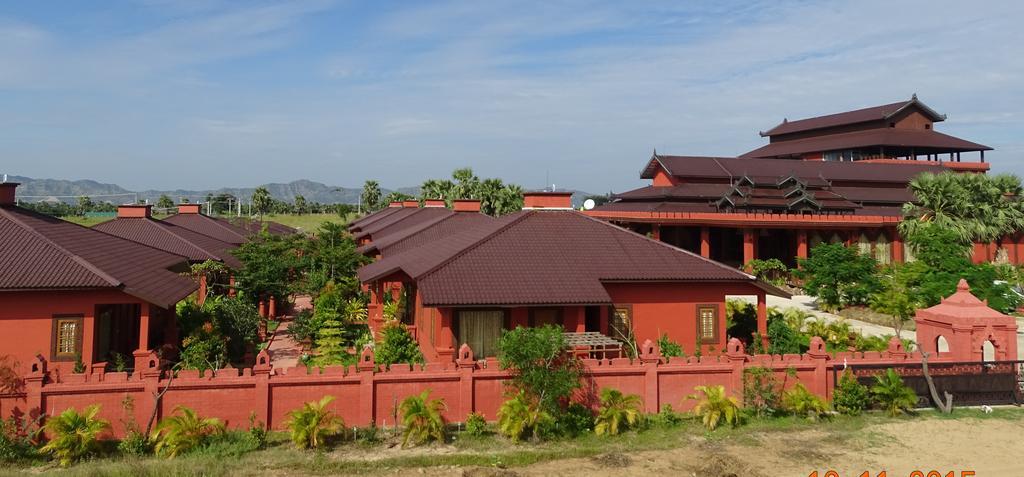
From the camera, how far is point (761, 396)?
14.9 meters

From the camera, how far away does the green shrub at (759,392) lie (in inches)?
587

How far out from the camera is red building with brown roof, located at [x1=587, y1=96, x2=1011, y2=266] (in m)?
40.6

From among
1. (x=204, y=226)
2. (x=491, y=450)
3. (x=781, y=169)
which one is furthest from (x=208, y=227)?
(x=781, y=169)

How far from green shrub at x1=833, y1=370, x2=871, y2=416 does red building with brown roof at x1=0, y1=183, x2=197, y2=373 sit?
16467 mm

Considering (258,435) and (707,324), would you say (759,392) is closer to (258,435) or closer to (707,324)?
(707,324)

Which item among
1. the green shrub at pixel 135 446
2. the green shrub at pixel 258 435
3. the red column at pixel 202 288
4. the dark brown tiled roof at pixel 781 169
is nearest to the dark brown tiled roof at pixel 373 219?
the dark brown tiled roof at pixel 781 169

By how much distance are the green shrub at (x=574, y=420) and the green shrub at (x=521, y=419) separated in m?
0.34

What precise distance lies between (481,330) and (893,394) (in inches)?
397

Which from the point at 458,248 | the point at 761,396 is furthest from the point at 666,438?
the point at 458,248

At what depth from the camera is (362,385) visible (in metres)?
13.5

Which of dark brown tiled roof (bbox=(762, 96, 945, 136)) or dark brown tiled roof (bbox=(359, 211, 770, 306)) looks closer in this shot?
dark brown tiled roof (bbox=(359, 211, 770, 306))

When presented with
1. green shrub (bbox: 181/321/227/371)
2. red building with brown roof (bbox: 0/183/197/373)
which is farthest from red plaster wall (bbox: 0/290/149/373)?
green shrub (bbox: 181/321/227/371)

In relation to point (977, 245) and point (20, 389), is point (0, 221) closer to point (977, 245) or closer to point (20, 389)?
point (20, 389)
